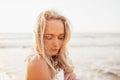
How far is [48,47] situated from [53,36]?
0.06 meters

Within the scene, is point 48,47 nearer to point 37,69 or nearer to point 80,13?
point 37,69

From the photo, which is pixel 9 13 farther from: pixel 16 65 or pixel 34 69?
pixel 34 69

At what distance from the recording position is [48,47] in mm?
1814

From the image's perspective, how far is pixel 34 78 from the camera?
172 cm

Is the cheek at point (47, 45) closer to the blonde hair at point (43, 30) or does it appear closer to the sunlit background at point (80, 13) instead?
the blonde hair at point (43, 30)

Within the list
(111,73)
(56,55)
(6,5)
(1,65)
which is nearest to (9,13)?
(6,5)

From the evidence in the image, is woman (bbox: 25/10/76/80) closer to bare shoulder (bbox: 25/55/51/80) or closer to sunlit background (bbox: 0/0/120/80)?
bare shoulder (bbox: 25/55/51/80)

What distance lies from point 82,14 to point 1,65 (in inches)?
416

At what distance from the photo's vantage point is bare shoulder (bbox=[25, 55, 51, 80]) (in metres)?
1.71

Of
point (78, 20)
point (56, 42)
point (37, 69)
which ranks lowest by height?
point (78, 20)

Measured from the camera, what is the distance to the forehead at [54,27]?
5.86ft

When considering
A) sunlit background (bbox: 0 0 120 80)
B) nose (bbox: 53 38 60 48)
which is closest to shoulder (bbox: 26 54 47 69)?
nose (bbox: 53 38 60 48)

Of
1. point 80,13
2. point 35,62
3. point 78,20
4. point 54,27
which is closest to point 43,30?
point 54,27

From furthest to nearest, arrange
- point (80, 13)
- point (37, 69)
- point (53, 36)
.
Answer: point (80, 13), point (53, 36), point (37, 69)
